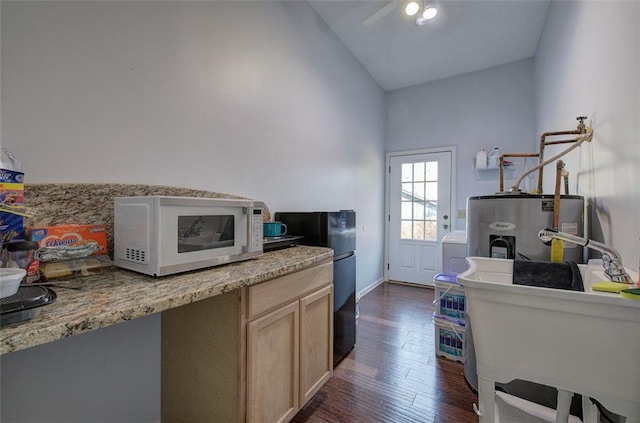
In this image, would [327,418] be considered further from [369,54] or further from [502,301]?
[369,54]

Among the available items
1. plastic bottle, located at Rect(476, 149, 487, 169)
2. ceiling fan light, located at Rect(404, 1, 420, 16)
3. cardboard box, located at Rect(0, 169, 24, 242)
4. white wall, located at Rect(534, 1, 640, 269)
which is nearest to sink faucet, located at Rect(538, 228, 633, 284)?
white wall, located at Rect(534, 1, 640, 269)

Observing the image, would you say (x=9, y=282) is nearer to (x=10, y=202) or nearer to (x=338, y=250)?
(x=10, y=202)

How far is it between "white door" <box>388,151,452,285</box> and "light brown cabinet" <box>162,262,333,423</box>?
2897 mm

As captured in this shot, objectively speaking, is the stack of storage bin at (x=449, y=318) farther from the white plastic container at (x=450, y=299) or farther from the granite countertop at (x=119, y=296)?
the granite countertop at (x=119, y=296)

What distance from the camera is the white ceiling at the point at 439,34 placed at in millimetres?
2564

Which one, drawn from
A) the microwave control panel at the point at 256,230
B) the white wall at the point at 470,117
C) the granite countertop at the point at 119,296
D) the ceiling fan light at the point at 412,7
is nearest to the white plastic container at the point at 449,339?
the granite countertop at the point at 119,296

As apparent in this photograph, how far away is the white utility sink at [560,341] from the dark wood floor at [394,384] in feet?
2.62

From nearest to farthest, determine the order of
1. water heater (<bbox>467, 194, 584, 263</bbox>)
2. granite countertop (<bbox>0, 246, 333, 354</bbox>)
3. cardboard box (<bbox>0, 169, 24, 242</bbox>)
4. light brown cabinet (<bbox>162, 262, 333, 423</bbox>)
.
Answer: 1. granite countertop (<bbox>0, 246, 333, 354</bbox>)
2. cardboard box (<bbox>0, 169, 24, 242</bbox>)
3. light brown cabinet (<bbox>162, 262, 333, 423</bbox>)
4. water heater (<bbox>467, 194, 584, 263</bbox>)

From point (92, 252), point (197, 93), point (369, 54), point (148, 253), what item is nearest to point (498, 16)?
point (369, 54)

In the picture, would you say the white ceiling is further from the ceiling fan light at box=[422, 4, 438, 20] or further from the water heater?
the water heater

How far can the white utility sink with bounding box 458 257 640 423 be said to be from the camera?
0.75 meters

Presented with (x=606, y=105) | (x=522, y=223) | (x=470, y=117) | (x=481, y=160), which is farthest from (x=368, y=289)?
(x=606, y=105)

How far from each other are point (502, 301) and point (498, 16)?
3093 millimetres

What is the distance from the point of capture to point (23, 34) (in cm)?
105
